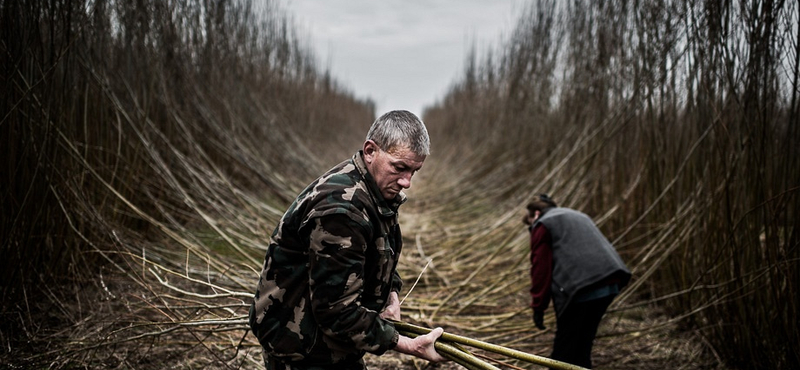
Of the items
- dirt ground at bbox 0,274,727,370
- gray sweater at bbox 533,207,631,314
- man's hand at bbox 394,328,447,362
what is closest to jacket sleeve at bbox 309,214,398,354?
man's hand at bbox 394,328,447,362

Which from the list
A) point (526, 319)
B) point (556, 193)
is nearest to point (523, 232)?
point (556, 193)

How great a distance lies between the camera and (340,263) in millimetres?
1168

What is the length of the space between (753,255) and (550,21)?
4.23 metres

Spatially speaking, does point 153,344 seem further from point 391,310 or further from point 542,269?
point 542,269

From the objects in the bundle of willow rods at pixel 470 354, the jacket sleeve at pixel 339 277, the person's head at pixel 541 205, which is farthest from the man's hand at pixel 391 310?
the person's head at pixel 541 205

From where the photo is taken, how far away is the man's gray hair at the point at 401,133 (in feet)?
4.19

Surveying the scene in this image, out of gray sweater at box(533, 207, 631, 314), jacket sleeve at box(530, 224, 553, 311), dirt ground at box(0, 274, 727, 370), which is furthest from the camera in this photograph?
jacket sleeve at box(530, 224, 553, 311)

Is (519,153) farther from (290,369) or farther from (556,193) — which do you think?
(290,369)

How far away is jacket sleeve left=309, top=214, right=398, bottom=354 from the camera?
3.83 feet

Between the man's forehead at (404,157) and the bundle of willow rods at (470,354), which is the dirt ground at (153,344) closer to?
the bundle of willow rods at (470,354)

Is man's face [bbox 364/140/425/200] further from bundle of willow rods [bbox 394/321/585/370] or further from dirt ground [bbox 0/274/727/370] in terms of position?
dirt ground [bbox 0/274/727/370]

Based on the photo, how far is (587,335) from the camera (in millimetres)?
2777

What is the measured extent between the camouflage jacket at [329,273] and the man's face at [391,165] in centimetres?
2

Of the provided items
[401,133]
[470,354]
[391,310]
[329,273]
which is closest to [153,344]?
[391,310]
